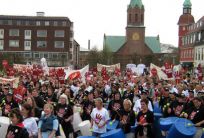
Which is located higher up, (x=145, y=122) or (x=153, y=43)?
(x=153, y=43)

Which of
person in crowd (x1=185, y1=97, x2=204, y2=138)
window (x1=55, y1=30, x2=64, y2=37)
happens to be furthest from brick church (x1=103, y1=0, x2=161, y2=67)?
person in crowd (x1=185, y1=97, x2=204, y2=138)

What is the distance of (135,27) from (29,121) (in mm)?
124170

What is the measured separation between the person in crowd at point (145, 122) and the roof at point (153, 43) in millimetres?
138930

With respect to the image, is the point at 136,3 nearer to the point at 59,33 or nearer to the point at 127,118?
the point at 59,33

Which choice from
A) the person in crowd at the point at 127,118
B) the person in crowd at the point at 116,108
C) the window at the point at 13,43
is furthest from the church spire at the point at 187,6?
the person in crowd at the point at 127,118

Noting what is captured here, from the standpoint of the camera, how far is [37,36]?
9925 cm

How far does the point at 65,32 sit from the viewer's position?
9856 centimetres

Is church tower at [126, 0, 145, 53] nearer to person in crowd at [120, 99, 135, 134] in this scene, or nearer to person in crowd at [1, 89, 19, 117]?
person in crowd at [1, 89, 19, 117]

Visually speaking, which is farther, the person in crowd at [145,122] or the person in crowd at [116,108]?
the person in crowd at [116,108]

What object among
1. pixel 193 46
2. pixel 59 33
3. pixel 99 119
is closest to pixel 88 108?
pixel 99 119

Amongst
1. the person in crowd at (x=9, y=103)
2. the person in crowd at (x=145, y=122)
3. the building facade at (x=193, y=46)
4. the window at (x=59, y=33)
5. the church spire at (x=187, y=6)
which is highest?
the church spire at (x=187, y=6)

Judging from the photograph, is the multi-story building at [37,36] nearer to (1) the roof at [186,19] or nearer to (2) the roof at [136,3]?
(2) the roof at [136,3]

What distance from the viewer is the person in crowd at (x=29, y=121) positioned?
8.58m

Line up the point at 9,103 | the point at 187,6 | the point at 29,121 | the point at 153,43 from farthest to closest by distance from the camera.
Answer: the point at 153,43, the point at 187,6, the point at 9,103, the point at 29,121
